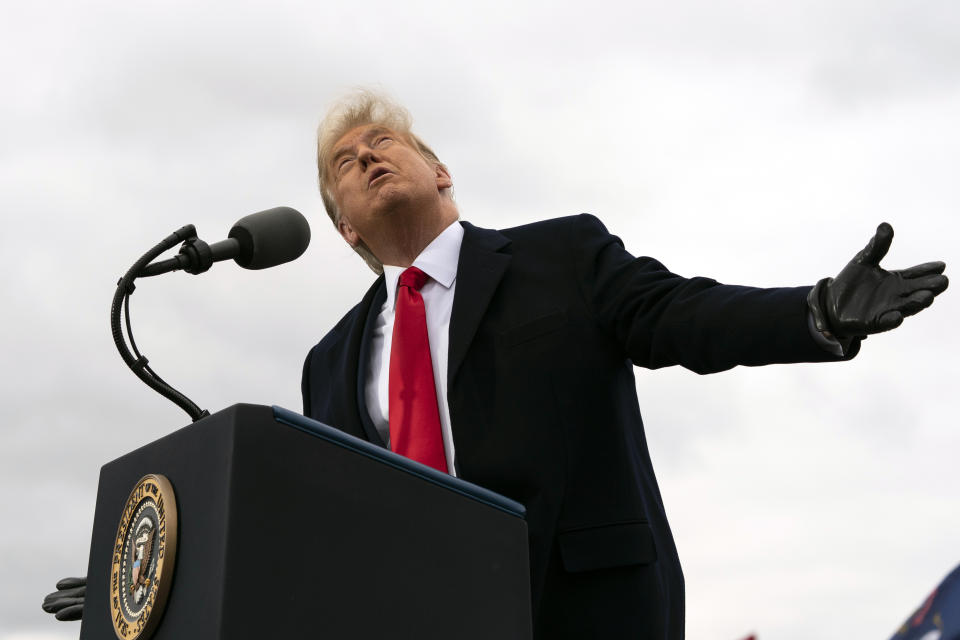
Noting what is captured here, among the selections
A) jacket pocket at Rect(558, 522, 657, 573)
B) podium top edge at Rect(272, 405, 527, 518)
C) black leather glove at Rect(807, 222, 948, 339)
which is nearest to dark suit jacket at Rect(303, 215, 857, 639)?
jacket pocket at Rect(558, 522, 657, 573)

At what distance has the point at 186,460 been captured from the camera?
1877mm

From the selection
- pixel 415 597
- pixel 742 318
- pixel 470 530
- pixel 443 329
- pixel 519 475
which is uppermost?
pixel 443 329

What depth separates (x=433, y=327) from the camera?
3.11 m

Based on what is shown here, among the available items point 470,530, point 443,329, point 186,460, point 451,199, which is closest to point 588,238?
point 443,329

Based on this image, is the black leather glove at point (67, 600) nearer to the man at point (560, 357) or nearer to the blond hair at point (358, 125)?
the man at point (560, 357)

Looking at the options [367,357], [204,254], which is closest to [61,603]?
[204,254]

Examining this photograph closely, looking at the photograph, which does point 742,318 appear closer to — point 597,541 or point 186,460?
point 597,541

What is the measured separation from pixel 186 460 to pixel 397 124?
210cm

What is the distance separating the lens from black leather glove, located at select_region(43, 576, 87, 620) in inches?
96.2

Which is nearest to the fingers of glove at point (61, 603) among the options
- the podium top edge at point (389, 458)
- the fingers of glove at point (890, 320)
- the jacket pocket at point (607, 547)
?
the podium top edge at point (389, 458)

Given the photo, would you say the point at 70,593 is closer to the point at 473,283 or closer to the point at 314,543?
the point at 314,543

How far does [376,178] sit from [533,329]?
83 cm

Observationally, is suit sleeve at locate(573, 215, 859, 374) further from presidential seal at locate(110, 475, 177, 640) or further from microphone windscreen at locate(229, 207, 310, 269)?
presidential seal at locate(110, 475, 177, 640)

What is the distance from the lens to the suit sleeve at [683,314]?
95.2 inches
